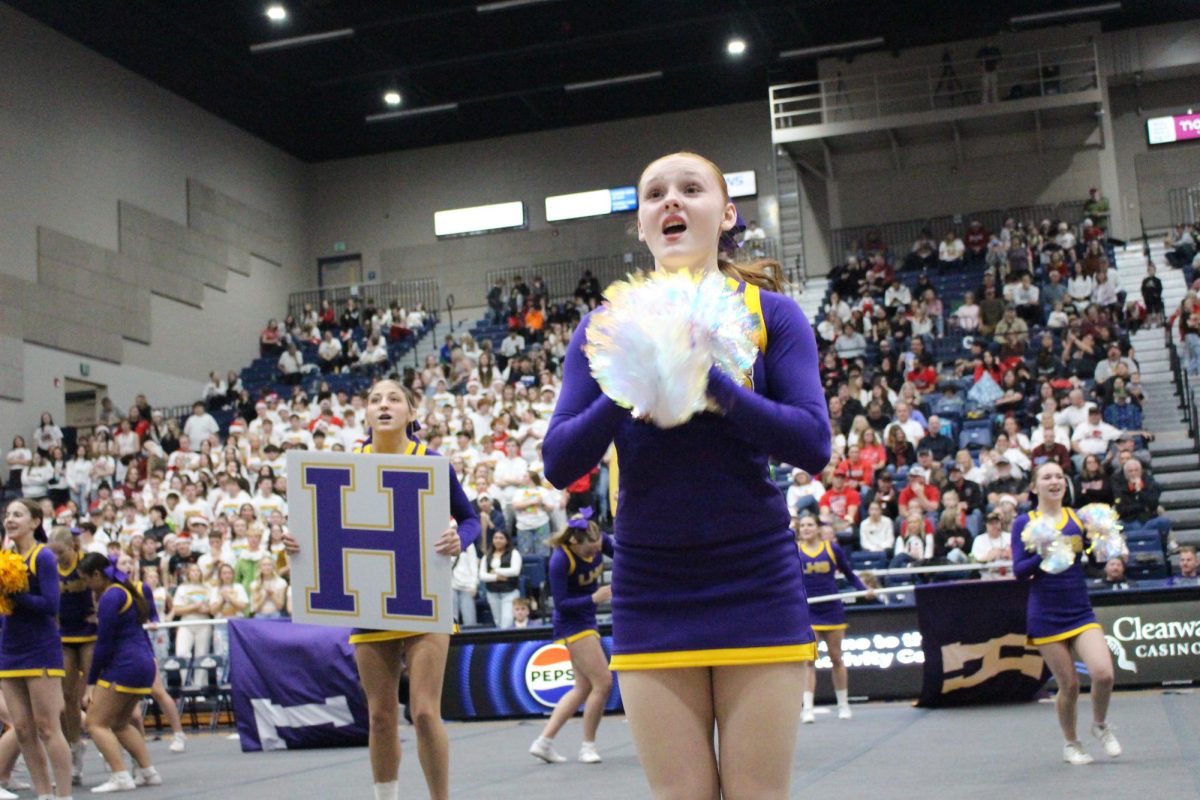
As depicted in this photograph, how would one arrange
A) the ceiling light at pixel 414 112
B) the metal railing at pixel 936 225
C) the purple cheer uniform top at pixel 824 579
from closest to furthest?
the purple cheer uniform top at pixel 824 579 → the metal railing at pixel 936 225 → the ceiling light at pixel 414 112

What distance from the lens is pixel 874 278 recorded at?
24625mm

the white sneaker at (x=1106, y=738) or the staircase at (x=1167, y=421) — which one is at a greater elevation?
the staircase at (x=1167, y=421)

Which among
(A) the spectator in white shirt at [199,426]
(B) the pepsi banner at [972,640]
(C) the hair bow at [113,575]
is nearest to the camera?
(C) the hair bow at [113,575]

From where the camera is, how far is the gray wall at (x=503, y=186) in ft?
102

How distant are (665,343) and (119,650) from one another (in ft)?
25.9

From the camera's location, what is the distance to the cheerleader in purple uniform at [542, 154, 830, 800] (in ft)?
8.37

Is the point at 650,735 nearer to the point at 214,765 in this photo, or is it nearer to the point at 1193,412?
the point at 214,765

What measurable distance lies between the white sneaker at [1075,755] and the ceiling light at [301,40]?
20.9 meters

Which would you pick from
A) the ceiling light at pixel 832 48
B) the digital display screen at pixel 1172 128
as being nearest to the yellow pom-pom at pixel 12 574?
the ceiling light at pixel 832 48

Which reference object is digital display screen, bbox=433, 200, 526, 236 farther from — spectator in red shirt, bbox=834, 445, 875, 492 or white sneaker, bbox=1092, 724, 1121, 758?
white sneaker, bbox=1092, 724, 1121, 758

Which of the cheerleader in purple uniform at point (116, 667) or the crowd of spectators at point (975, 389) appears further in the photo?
the crowd of spectators at point (975, 389)

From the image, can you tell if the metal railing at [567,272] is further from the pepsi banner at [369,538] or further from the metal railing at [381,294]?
the pepsi banner at [369,538]

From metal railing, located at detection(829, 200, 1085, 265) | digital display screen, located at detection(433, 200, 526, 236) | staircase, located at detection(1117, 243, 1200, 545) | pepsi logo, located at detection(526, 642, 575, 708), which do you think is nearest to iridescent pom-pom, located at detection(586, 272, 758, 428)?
pepsi logo, located at detection(526, 642, 575, 708)

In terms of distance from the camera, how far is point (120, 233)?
2788cm
